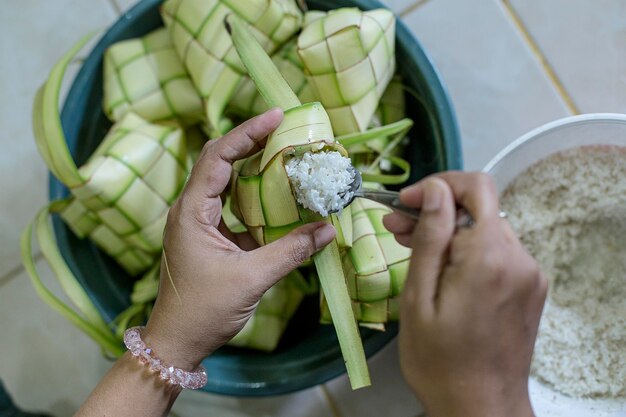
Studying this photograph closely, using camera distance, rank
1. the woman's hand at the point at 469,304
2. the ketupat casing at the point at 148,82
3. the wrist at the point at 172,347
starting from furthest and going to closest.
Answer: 1. the ketupat casing at the point at 148,82
2. the wrist at the point at 172,347
3. the woman's hand at the point at 469,304

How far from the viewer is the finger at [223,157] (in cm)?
44

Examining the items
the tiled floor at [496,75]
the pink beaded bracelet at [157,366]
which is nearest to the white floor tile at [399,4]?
the tiled floor at [496,75]

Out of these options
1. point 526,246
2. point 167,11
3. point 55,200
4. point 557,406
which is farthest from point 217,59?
point 557,406

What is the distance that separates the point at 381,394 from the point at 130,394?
29 centimetres

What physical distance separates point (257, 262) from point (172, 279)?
75mm

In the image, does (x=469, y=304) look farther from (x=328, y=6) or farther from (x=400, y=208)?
(x=328, y=6)

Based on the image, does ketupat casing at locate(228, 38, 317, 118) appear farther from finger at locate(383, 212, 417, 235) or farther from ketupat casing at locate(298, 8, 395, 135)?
finger at locate(383, 212, 417, 235)

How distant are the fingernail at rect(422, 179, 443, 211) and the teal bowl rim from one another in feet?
0.57

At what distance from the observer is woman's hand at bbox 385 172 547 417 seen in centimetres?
34

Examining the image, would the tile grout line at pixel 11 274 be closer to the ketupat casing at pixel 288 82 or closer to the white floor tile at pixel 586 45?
the ketupat casing at pixel 288 82

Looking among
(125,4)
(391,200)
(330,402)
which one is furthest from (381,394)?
(125,4)

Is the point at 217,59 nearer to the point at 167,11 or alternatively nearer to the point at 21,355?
the point at 167,11

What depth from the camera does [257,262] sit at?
1.41ft

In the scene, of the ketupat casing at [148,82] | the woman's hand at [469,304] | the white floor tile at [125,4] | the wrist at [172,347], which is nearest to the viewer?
the woman's hand at [469,304]
